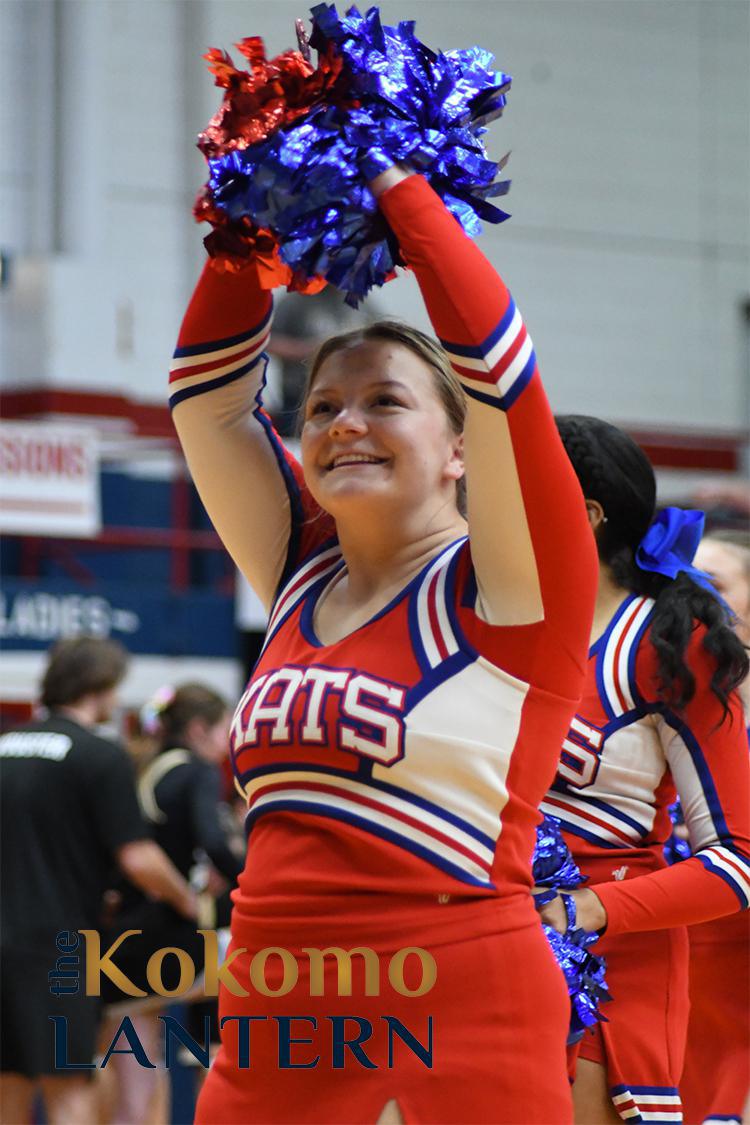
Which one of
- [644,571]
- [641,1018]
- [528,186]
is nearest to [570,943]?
[641,1018]

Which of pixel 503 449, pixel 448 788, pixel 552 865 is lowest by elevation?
pixel 552 865

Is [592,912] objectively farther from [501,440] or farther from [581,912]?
[501,440]

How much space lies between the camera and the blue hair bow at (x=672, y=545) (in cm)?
259

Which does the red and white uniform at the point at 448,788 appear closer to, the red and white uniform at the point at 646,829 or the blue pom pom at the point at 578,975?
the blue pom pom at the point at 578,975

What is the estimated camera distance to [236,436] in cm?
224

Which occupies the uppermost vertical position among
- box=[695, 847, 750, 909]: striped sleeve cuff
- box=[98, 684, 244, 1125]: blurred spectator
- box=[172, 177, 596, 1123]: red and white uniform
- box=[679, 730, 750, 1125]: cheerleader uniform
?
box=[172, 177, 596, 1123]: red and white uniform

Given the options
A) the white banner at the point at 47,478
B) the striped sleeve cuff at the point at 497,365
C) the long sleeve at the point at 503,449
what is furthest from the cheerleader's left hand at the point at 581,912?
the white banner at the point at 47,478

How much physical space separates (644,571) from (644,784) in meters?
0.34

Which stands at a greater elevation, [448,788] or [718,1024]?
[448,788]

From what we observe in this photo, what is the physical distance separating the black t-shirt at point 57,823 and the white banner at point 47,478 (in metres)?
5.05

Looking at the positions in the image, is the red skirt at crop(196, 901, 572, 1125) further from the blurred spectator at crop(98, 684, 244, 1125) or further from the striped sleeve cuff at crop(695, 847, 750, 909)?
the blurred spectator at crop(98, 684, 244, 1125)

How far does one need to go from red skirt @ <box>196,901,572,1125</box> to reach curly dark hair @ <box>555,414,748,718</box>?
656 millimetres

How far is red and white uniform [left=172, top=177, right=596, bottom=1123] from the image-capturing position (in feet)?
6.03

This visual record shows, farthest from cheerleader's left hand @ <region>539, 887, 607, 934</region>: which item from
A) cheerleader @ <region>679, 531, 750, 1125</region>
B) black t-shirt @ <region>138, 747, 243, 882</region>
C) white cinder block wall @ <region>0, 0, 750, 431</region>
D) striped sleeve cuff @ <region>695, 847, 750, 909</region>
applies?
white cinder block wall @ <region>0, 0, 750, 431</region>
